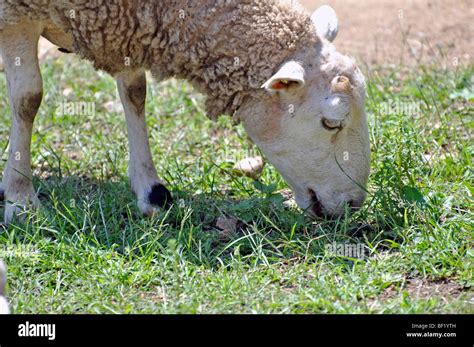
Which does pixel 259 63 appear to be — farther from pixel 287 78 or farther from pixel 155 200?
pixel 155 200

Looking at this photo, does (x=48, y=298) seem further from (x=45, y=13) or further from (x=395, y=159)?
(x=395, y=159)

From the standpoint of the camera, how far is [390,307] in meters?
4.12

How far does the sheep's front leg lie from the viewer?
18.9 feet

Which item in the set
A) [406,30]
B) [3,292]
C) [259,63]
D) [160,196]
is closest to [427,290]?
[259,63]

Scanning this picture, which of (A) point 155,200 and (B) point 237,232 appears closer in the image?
(B) point 237,232

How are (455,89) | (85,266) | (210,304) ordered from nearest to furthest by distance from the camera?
(210,304)
(85,266)
(455,89)

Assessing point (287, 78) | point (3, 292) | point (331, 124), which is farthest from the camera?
point (331, 124)

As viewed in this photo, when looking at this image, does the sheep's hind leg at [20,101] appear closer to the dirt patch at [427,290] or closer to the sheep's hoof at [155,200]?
the sheep's hoof at [155,200]

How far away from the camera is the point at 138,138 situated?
5.88m

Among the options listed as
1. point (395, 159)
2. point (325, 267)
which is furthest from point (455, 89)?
point (325, 267)

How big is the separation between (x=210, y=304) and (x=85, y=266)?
78 centimetres

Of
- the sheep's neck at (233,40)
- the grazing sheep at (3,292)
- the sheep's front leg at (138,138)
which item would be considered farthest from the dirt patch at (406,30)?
the grazing sheep at (3,292)

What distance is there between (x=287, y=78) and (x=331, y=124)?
1.31 feet
